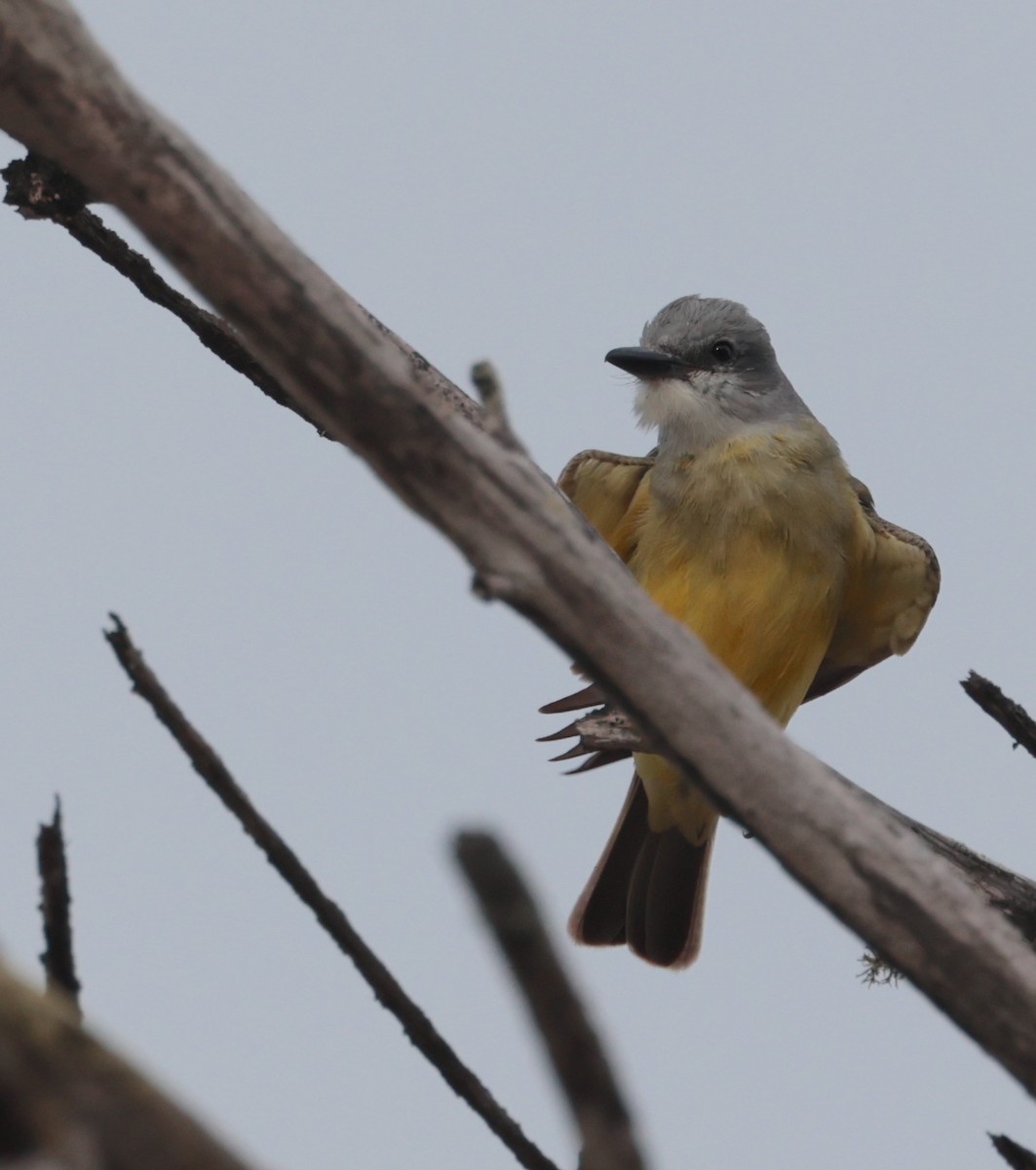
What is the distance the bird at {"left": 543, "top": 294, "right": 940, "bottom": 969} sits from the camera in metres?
5.33

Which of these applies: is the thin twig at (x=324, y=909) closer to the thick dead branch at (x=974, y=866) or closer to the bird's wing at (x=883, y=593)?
the thick dead branch at (x=974, y=866)

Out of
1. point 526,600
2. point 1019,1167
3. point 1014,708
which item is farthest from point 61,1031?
point 1014,708

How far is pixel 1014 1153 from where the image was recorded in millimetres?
2664

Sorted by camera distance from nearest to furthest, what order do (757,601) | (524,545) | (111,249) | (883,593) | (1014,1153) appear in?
(524,545), (1014,1153), (111,249), (757,601), (883,593)

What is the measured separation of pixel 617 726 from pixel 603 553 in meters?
1.61

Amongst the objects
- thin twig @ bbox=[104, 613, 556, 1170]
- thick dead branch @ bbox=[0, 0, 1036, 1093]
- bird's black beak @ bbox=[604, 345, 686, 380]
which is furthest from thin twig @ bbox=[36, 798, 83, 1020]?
bird's black beak @ bbox=[604, 345, 686, 380]

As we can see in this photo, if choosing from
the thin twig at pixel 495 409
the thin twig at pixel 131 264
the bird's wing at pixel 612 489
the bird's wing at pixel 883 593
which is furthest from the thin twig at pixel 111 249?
the bird's wing at pixel 883 593

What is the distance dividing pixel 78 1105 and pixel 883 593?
182 inches

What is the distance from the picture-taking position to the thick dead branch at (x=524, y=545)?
2092 millimetres

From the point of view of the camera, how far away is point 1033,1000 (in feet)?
6.91

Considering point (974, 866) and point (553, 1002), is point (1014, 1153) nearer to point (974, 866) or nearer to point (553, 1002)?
point (974, 866)

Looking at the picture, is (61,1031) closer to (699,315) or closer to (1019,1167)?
(1019,1167)

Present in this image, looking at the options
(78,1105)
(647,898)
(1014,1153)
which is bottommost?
(1014,1153)

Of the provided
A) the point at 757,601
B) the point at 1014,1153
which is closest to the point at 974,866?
the point at 1014,1153
